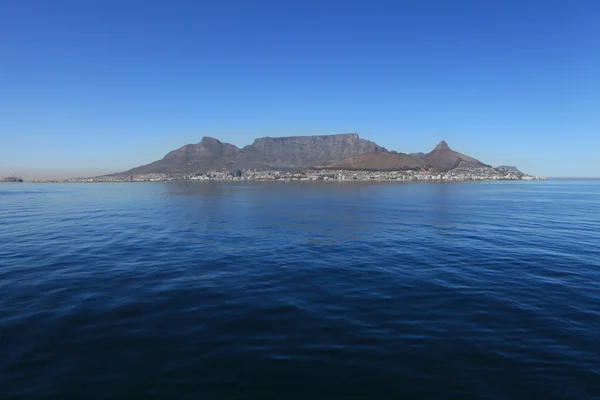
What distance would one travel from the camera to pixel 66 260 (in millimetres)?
28750

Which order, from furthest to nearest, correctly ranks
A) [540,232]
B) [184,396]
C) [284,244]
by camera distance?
[540,232] → [284,244] → [184,396]

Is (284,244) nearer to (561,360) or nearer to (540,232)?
(561,360)

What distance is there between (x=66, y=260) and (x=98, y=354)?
796 inches

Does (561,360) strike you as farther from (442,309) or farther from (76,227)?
(76,227)

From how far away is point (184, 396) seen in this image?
10.8 m

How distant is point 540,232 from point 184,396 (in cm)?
4998

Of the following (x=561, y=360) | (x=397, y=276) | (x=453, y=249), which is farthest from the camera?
(x=453, y=249)

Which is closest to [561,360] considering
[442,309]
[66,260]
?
[442,309]

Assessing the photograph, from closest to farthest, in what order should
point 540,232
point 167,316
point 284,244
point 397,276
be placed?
point 167,316 < point 397,276 < point 284,244 < point 540,232

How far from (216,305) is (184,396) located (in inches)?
305

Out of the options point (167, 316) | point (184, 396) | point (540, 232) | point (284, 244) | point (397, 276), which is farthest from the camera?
point (540, 232)

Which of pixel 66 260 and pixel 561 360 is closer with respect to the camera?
pixel 561 360

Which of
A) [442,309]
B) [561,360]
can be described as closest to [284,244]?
[442,309]

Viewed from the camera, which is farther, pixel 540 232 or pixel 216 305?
pixel 540 232
